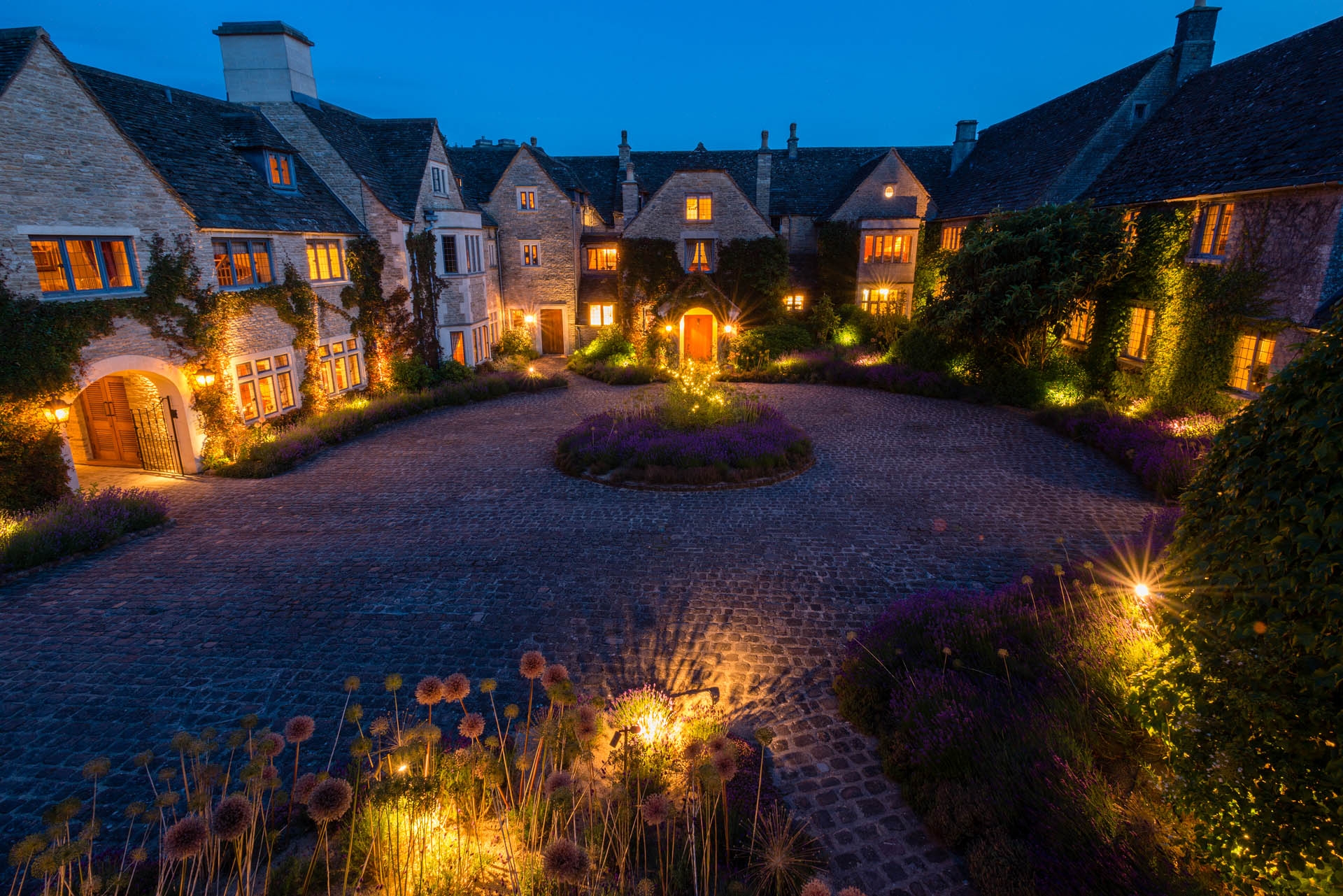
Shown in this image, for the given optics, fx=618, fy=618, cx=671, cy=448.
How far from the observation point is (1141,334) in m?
20.3

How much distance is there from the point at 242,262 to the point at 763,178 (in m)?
25.0

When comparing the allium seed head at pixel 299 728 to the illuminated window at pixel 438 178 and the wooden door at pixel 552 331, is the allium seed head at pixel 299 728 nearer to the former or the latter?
the illuminated window at pixel 438 178

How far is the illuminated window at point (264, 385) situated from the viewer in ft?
61.1

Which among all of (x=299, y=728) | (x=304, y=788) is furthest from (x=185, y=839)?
(x=299, y=728)

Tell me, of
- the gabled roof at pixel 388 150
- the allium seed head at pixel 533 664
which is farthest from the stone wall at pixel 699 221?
the allium seed head at pixel 533 664

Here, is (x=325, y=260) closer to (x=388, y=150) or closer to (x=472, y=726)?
(x=388, y=150)

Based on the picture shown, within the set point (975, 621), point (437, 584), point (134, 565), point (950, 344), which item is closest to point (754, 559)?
point (975, 621)

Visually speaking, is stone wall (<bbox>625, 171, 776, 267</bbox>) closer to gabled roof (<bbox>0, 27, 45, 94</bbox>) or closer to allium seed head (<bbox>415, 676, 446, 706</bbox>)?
gabled roof (<bbox>0, 27, 45, 94</bbox>)

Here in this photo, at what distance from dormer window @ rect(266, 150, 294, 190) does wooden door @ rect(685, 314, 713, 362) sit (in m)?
18.3

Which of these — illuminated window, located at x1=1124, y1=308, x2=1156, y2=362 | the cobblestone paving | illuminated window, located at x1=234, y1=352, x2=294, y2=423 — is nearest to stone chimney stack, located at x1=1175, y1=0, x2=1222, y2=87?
illuminated window, located at x1=1124, y1=308, x2=1156, y2=362

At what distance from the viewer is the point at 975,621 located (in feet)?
25.4

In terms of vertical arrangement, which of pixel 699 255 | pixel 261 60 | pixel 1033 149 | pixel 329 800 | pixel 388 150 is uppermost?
pixel 261 60

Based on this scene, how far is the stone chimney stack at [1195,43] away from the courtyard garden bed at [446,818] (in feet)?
99.6

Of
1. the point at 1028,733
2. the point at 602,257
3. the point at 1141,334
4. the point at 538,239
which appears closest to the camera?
the point at 1028,733
